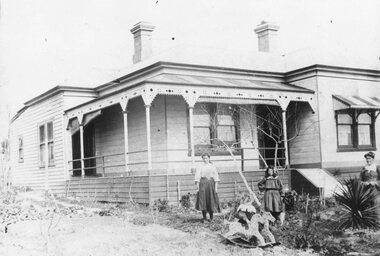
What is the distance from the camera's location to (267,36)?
23.3 m

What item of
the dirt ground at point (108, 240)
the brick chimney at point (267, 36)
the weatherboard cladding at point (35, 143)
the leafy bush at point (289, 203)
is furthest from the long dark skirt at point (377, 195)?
the brick chimney at point (267, 36)

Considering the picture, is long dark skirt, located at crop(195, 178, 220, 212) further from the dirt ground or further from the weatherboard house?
the weatherboard house

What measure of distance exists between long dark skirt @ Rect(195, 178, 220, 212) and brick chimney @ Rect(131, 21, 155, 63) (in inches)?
433

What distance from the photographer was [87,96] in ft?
69.4

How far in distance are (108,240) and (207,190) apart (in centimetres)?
281

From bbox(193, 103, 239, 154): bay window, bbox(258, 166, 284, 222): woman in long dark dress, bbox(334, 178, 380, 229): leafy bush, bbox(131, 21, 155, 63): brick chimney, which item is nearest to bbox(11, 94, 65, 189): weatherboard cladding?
bbox(131, 21, 155, 63): brick chimney

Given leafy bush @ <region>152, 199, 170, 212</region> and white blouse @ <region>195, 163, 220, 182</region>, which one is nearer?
white blouse @ <region>195, 163, 220, 182</region>

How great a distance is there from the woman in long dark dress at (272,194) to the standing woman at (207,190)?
4.11 ft

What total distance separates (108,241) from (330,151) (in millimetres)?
10620

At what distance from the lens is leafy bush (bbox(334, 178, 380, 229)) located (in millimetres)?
9836

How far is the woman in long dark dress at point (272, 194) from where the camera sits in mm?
10734

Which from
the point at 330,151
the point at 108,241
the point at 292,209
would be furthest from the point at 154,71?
the point at 108,241

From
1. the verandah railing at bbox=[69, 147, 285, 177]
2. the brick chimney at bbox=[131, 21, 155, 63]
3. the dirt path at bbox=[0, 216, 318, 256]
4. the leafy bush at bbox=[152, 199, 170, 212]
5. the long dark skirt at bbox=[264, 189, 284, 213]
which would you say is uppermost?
the brick chimney at bbox=[131, 21, 155, 63]

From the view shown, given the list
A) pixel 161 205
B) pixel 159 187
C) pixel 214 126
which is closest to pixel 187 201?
pixel 159 187
